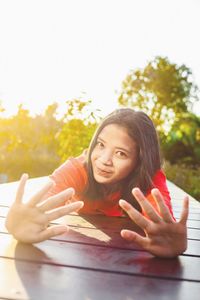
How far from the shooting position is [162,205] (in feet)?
4.18

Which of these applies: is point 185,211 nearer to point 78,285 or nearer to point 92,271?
point 92,271

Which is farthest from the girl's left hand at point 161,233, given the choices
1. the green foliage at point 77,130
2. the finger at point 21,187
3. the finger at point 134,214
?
the green foliage at point 77,130

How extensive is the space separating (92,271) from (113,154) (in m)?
0.99

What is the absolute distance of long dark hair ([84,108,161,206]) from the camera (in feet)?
6.95

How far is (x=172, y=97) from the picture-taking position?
62.5 feet

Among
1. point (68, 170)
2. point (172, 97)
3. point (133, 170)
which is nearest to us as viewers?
point (133, 170)

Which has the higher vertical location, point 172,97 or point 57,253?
point 172,97

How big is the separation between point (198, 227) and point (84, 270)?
117 cm

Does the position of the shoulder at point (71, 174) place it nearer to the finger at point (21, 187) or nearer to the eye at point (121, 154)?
the eye at point (121, 154)

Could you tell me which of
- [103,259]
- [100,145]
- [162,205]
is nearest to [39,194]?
[103,259]

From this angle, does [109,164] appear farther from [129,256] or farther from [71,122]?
[71,122]

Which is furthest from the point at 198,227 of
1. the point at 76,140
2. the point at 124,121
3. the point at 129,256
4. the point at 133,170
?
the point at 76,140

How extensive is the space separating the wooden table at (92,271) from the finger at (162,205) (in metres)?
0.13

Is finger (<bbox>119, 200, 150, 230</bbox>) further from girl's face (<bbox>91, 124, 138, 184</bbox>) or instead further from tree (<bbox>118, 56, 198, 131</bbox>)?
tree (<bbox>118, 56, 198, 131</bbox>)
